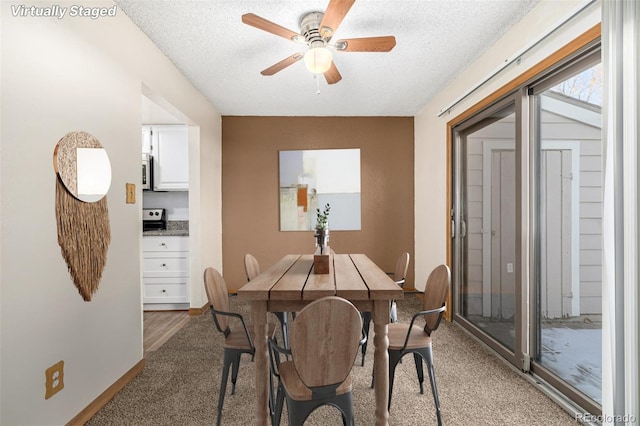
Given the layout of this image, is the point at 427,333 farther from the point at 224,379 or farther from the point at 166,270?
the point at 166,270

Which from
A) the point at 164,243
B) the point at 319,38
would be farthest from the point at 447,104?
the point at 164,243

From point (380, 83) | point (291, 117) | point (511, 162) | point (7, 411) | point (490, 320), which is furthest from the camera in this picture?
point (291, 117)

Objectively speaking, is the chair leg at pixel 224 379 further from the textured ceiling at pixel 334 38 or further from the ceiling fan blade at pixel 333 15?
the textured ceiling at pixel 334 38

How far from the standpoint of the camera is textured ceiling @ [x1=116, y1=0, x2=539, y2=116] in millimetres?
2318

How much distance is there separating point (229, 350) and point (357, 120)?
389cm

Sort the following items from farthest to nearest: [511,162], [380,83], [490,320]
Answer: [380,83]
[490,320]
[511,162]

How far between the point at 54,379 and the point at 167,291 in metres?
2.52

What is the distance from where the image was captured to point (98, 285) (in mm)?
2057

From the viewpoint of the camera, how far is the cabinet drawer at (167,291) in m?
4.14

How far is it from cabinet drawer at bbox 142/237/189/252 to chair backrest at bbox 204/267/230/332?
7.85 ft

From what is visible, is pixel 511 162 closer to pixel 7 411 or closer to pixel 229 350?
pixel 229 350

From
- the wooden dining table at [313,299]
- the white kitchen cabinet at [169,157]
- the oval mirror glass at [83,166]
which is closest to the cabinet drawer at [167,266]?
the white kitchen cabinet at [169,157]

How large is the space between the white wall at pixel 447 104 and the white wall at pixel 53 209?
2815 millimetres

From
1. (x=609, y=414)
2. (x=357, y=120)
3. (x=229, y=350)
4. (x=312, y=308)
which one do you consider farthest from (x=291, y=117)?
(x=609, y=414)
